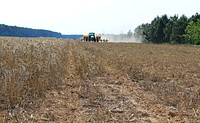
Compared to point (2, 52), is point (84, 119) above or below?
below

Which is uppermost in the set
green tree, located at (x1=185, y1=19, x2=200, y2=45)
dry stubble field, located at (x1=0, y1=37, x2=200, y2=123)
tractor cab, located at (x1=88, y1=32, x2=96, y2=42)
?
green tree, located at (x1=185, y1=19, x2=200, y2=45)

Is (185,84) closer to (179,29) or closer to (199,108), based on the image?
(199,108)

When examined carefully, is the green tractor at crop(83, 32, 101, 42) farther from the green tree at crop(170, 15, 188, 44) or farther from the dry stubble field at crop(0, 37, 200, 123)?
the dry stubble field at crop(0, 37, 200, 123)

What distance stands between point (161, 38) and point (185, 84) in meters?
66.5

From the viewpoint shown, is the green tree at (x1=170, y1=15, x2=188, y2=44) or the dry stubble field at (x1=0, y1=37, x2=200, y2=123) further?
the green tree at (x1=170, y1=15, x2=188, y2=44)

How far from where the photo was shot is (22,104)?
17.5 ft

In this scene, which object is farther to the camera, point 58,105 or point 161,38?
point 161,38

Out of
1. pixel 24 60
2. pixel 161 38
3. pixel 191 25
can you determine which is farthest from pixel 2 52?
pixel 161 38

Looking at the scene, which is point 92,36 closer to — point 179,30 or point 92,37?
point 92,37

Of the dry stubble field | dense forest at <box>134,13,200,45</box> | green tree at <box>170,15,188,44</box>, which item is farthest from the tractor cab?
the dry stubble field

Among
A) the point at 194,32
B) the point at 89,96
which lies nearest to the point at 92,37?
the point at 194,32

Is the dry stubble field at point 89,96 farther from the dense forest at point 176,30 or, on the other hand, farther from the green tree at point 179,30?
the green tree at point 179,30

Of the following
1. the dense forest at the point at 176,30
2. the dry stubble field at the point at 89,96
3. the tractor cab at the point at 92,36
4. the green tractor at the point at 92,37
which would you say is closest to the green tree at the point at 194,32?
the dense forest at the point at 176,30

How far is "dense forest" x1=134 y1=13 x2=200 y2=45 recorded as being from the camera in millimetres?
58562
